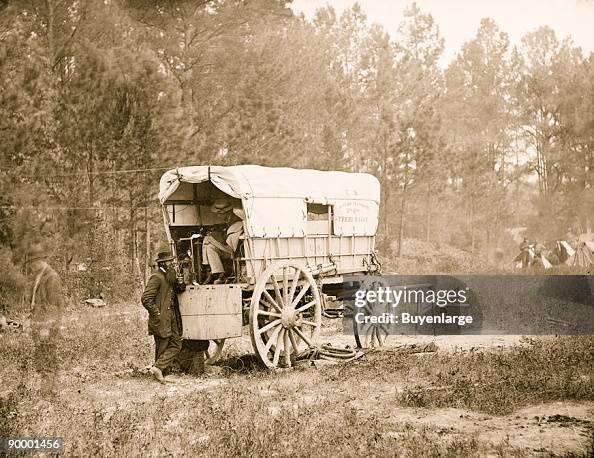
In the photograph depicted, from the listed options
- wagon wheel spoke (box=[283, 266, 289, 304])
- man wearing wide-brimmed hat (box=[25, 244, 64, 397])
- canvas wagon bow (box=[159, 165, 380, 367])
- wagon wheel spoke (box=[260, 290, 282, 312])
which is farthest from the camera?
wagon wheel spoke (box=[283, 266, 289, 304])

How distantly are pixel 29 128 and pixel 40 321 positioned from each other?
5.97m

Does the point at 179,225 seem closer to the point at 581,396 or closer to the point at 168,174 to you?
the point at 168,174

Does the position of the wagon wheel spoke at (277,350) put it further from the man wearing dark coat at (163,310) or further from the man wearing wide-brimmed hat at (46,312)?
the man wearing wide-brimmed hat at (46,312)

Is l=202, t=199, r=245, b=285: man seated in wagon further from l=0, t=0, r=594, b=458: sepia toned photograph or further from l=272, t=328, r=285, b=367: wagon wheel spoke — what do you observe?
l=272, t=328, r=285, b=367: wagon wheel spoke

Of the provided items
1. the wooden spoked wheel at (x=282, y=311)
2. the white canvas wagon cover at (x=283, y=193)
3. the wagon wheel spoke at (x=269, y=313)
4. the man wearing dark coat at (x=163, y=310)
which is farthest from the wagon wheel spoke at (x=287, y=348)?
the man wearing dark coat at (x=163, y=310)

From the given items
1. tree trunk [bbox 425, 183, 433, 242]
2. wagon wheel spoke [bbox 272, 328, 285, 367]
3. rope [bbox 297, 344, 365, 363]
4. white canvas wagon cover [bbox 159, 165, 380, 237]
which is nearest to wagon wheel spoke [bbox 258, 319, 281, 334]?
wagon wheel spoke [bbox 272, 328, 285, 367]

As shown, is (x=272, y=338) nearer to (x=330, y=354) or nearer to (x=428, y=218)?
(x=330, y=354)

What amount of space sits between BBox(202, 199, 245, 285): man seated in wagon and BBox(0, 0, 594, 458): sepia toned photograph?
29 millimetres

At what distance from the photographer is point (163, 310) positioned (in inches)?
299

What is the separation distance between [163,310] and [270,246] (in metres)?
1.57

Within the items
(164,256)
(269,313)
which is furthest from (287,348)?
(164,256)

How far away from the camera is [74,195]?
48.1ft

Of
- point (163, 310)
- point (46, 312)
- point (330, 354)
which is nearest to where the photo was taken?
point (46, 312)

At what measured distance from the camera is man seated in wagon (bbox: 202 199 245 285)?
8.44 meters
